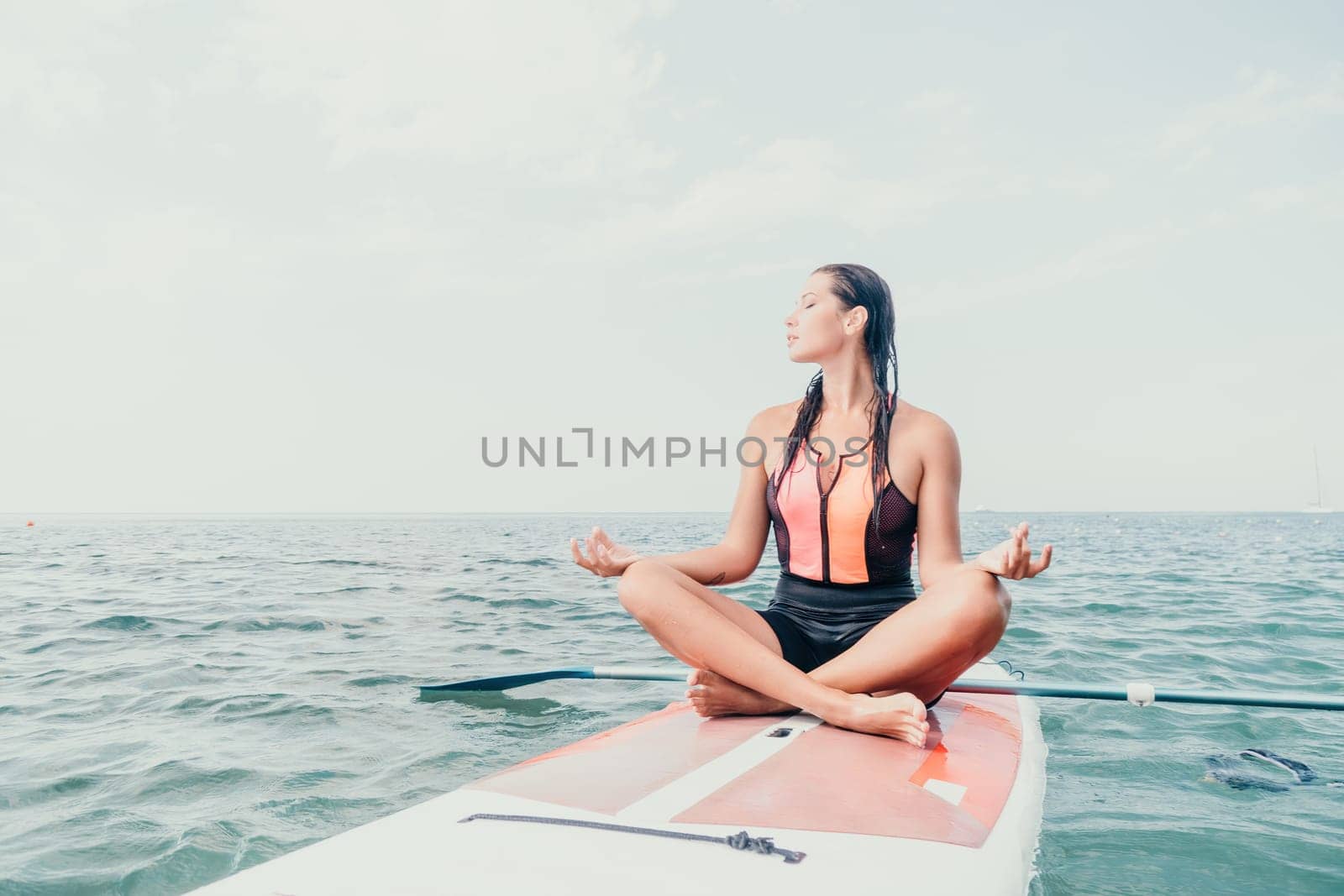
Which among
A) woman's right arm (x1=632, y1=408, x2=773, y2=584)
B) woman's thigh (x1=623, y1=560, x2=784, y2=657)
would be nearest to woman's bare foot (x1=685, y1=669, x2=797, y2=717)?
woman's thigh (x1=623, y1=560, x2=784, y2=657)

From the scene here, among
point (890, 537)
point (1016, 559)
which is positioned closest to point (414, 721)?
point (890, 537)

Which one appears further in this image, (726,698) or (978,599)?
(726,698)

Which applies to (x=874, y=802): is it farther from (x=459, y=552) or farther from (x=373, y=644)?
Answer: (x=459, y=552)

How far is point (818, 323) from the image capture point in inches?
124

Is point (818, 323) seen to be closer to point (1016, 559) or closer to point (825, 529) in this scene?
point (825, 529)

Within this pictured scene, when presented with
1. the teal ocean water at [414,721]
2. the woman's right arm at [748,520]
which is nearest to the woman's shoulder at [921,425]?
the woman's right arm at [748,520]

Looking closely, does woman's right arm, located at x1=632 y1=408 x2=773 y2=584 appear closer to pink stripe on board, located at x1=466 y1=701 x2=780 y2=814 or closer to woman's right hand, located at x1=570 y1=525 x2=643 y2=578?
woman's right hand, located at x1=570 y1=525 x2=643 y2=578

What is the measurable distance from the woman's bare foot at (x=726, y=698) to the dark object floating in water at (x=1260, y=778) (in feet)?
6.28

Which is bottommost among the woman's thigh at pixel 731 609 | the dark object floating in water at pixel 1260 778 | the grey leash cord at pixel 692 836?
the dark object floating in water at pixel 1260 778

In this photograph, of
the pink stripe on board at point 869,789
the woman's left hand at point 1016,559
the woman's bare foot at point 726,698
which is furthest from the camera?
the woman's bare foot at point 726,698

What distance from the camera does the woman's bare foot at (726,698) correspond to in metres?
2.80

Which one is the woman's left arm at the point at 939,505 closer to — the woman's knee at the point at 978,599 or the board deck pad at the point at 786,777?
the woman's knee at the point at 978,599

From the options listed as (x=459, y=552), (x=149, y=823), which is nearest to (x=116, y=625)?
(x=149, y=823)

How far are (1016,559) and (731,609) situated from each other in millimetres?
→ 905
